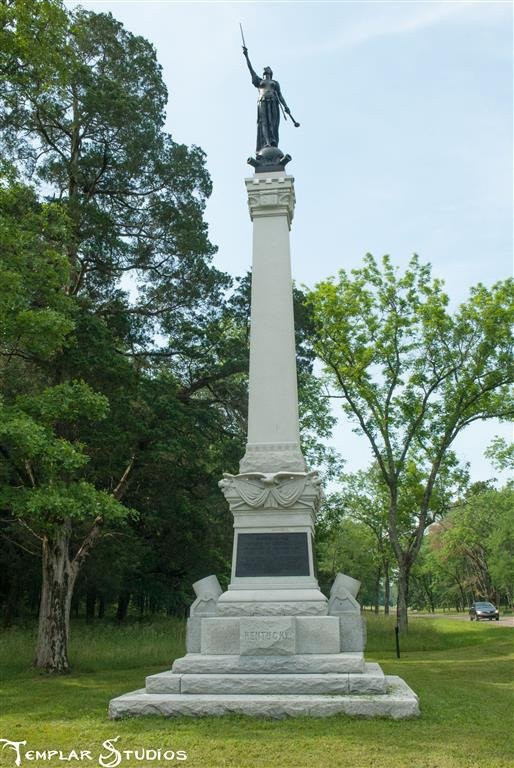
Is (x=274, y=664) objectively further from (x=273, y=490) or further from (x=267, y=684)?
(x=273, y=490)

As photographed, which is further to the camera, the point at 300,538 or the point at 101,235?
the point at 101,235

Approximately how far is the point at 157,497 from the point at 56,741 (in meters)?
16.0

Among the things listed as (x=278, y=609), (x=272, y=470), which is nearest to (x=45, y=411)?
(x=272, y=470)

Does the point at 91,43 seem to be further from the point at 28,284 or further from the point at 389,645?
the point at 389,645

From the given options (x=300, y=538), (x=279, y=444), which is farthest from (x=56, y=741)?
(x=279, y=444)

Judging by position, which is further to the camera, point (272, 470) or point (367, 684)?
point (272, 470)

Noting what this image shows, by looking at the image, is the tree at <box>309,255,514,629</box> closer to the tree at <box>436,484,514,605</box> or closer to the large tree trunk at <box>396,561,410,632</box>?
the large tree trunk at <box>396,561,410,632</box>

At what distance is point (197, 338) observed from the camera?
22.3 meters

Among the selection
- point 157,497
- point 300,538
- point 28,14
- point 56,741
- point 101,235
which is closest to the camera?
point 56,741

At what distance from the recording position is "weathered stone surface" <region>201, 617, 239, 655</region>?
10.4 metres

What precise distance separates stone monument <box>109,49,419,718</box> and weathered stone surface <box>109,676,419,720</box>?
1 centimetres

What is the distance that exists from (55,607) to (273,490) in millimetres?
8662

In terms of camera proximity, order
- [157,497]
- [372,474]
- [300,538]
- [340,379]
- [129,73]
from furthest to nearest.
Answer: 1. [372,474]
2. [340,379]
3. [157,497]
4. [129,73]
5. [300,538]

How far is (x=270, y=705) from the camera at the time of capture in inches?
340
